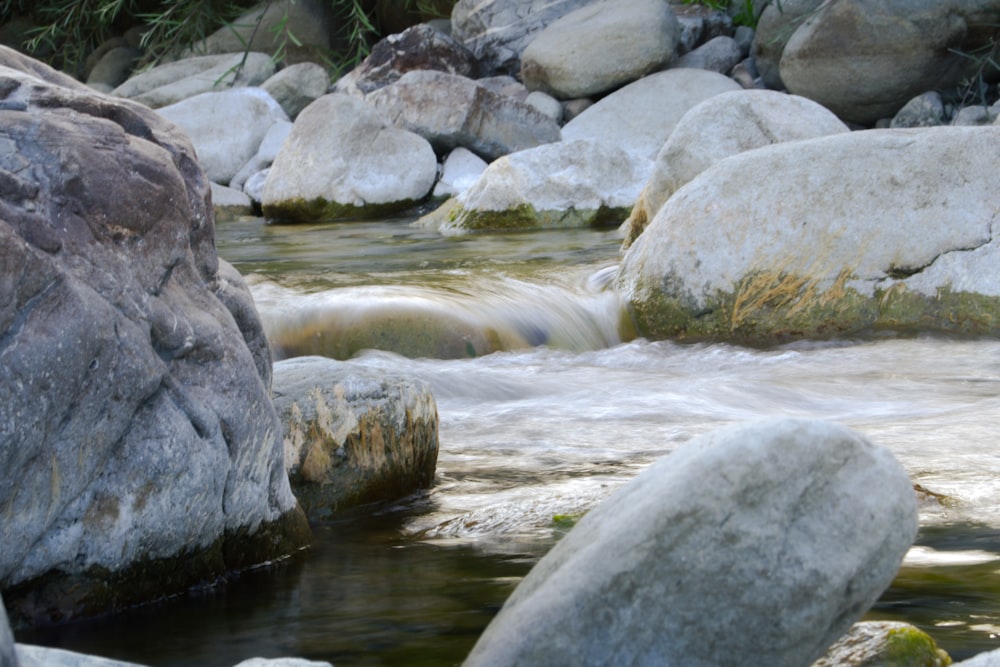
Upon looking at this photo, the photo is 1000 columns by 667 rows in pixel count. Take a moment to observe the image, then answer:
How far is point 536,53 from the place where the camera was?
1401cm

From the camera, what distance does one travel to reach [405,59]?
14.2 m

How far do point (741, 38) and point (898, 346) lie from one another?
958cm

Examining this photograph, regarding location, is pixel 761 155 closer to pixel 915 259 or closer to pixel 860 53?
pixel 915 259

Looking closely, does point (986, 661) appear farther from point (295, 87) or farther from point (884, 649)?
point (295, 87)

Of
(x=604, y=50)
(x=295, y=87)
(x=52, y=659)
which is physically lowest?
(x=52, y=659)

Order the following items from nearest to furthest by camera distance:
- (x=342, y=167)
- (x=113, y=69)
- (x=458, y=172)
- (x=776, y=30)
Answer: (x=342, y=167), (x=458, y=172), (x=776, y=30), (x=113, y=69)

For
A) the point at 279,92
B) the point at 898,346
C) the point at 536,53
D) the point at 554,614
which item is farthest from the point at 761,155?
the point at 279,92

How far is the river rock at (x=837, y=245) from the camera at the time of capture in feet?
19.6

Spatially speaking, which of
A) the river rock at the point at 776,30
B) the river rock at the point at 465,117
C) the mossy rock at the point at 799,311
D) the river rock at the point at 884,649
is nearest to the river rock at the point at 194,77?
the river rock at the point at 465,117

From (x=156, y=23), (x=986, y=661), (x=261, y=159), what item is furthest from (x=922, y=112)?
(x=986, y=661)

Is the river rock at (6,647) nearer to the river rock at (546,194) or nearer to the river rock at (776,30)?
the river rock at (546,194)

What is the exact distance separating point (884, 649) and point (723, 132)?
6.12 metres

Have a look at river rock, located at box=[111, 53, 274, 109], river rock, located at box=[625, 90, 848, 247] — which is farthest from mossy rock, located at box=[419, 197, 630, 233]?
river rock, located at box=[111, 53, 274, 109]

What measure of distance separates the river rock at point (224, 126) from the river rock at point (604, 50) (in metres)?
2.88
